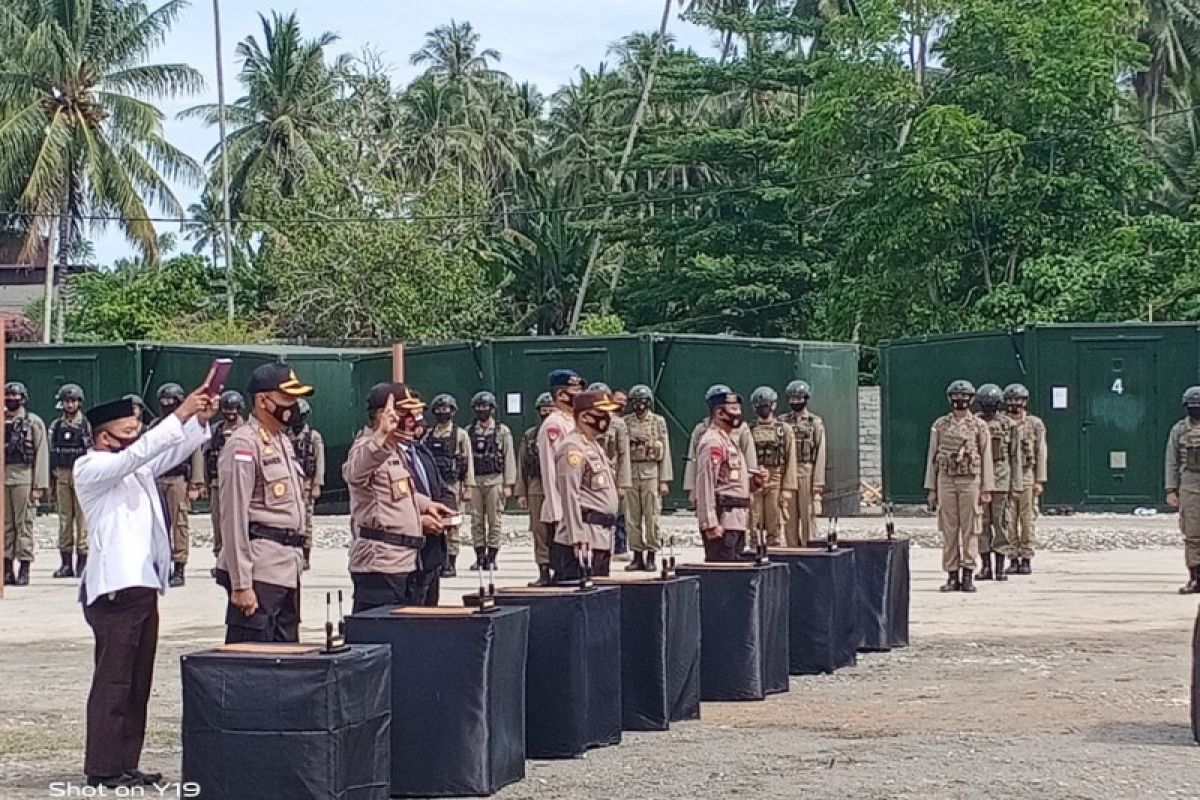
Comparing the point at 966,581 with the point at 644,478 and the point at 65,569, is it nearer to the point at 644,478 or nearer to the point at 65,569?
the point at 644,478

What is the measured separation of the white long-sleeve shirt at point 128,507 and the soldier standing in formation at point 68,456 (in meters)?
12.1

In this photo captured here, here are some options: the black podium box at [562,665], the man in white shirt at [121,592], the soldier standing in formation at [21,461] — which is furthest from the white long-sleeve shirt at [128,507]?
the soldier standing in formation at [21,461]

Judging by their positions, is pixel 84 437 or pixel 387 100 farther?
pixel 387 100

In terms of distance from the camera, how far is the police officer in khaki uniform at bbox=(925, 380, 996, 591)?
65.2 ft

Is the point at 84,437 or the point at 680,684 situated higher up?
the point at 84,437

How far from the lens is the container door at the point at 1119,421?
28391 mm

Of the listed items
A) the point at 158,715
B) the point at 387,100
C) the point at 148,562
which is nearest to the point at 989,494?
the point at 158,715

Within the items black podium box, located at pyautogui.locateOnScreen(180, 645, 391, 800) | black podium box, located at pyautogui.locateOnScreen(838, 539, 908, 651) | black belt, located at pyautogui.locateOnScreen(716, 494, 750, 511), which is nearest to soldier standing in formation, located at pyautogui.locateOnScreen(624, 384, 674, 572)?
black belt, located at pyautogui.locateOnScreen(716, 494, 750, 511)

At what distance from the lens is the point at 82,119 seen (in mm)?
48531

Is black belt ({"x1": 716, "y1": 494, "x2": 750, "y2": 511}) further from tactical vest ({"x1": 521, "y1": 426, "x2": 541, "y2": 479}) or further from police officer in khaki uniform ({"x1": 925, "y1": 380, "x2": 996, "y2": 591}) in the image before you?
tactical vest ({"x1": 521, "y1": 426, "x2": 541, "y2": 479})

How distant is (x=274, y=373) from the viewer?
33.4 ft

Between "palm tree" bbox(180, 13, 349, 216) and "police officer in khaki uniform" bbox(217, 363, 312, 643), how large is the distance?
46933mm

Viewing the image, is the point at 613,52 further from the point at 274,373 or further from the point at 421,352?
the point at 274,373

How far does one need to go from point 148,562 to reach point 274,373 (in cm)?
120
